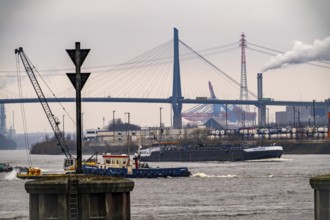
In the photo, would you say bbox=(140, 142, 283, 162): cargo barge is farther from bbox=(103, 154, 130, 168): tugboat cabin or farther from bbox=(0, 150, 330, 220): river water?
bbox=(0, 150, 330, 220): river water

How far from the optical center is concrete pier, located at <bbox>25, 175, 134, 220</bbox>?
26.9m

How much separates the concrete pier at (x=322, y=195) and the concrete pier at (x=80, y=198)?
5.35m

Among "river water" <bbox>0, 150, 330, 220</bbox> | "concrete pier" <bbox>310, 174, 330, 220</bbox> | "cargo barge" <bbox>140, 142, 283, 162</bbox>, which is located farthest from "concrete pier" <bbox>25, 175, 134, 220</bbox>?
"cargo barge" <bbox>140, 142, 283, 162</bbox>

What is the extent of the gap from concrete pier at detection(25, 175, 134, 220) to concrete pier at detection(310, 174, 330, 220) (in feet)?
17.6

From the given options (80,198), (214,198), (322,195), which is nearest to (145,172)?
(214,198)

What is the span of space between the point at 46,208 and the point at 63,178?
3.03ft

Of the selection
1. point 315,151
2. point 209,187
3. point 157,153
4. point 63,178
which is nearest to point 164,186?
point 209,187

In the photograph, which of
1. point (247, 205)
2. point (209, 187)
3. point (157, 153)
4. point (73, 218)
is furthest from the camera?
point (157, 153)

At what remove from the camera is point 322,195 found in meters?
29.4

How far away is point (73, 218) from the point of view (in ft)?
87.8

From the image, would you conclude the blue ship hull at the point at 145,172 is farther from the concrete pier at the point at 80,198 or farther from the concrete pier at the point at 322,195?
the concrete pier at the point at 80,198

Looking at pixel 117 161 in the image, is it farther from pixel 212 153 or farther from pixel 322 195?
pixel 322 195

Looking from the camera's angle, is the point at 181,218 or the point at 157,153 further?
the point at 157,153

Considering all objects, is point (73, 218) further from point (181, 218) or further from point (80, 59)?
point (181, 218)
